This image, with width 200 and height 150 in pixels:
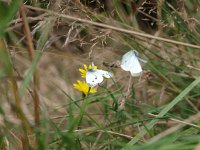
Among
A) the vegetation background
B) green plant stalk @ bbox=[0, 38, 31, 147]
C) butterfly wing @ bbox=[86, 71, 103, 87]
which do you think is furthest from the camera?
the vegetation background

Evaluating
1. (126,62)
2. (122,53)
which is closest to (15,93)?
(126,62)

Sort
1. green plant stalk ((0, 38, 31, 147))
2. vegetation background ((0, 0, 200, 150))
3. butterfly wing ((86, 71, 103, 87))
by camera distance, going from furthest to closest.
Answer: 1. vegetation background ((0, 0, 200, 150))
2. butterfly wing ((86, 71, 103, 87))
3. green plant stalk ((0, 38, 31, 147))

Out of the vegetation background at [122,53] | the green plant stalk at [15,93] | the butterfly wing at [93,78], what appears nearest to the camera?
the green plant stalk at [15,93]

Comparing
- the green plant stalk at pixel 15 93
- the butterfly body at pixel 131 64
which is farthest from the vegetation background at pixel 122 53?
the green plant stalk at pixel 15 93

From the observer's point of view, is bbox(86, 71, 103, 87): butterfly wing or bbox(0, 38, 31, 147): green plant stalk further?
bbox(86, 71, 103, 87): butterfly wing

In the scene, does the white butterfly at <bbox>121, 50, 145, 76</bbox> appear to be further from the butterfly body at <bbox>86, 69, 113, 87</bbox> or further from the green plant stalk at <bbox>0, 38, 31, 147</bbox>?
the green plant stalk at <bbox>0, 38, 31, 147</bbox>

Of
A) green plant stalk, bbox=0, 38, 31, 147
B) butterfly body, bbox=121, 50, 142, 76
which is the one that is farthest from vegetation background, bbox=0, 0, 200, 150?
green plant stalk, bbox=0, 38, 31, 147

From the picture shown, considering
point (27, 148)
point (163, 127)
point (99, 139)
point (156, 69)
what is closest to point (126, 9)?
point (156, 69)

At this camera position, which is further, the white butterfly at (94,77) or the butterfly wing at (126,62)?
the butterfly wing at (126,62)

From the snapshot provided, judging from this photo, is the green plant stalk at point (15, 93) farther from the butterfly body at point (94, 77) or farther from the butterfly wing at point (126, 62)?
the butterfly wing at point (126, 62)

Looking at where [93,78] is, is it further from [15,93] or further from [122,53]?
A: [122,53]
